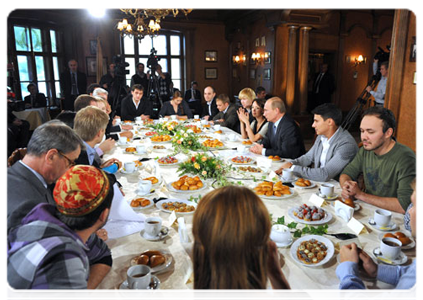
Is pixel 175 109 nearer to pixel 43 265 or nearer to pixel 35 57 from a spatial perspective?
pixel 35 57

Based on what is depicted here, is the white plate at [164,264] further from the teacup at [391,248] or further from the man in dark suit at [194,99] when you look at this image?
the man in dark suit at [194,99]

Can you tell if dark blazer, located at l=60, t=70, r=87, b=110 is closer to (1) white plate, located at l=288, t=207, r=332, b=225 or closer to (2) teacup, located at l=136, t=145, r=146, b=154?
(2) teacup, located at l=136, t=145, r=146, b=154

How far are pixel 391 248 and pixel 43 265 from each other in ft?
3.88

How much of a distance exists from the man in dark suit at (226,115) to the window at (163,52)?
4889mm

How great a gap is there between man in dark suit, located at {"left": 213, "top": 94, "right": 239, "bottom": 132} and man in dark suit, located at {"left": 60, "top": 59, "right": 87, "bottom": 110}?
4080 millimetres

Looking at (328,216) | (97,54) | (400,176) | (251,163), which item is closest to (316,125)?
(251,163)

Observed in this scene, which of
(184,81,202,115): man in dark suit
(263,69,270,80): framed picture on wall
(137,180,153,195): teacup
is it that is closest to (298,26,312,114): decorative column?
(263,69,270,80): framed picture on wall

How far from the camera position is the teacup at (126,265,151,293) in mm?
1022

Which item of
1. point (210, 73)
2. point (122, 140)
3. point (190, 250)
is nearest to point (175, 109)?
point (122, 140)

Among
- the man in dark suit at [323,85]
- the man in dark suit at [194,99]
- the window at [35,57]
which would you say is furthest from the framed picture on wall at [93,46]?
the man in dark suit at [323,85]

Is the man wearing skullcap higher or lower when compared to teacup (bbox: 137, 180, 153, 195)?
higher

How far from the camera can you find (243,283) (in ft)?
2.44

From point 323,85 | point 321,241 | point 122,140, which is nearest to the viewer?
point 321,241

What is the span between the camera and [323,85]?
8.21 m
